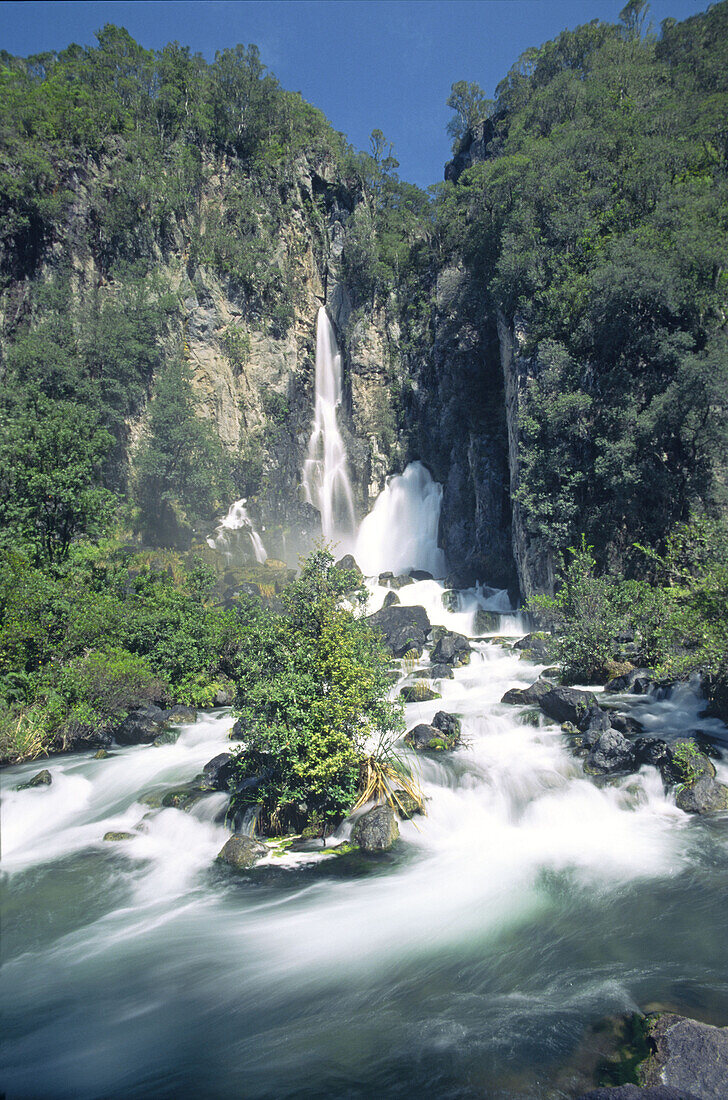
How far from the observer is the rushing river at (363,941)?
540cm


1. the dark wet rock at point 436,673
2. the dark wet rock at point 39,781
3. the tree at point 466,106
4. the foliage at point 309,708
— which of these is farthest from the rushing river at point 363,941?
the tree at point 466,106

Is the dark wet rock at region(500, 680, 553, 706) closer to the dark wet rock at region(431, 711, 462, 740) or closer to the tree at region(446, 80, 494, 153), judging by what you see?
the dark wet rock at region(431, 711, 462, 740)

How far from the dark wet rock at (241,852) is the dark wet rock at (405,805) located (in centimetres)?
242

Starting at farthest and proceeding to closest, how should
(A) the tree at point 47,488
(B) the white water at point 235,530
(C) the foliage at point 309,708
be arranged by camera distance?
(B) the white water at point 235,530 → (A) the tree at point 47,488 → (C) the foliage at point 309,708

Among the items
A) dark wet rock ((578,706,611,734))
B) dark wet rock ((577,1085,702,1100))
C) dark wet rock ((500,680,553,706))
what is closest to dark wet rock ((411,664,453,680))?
dark wet rock ((500,680,553,706))

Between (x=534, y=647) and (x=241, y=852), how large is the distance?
647 inches

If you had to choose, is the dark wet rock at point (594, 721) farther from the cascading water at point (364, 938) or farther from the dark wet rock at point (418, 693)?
the dark wet rock at point (418, 693)

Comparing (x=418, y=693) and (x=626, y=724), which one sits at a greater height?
(x=418, y=693)

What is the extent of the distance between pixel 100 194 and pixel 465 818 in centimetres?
4988

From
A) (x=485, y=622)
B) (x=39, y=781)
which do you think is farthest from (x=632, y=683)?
Result: (x=39, y=781)

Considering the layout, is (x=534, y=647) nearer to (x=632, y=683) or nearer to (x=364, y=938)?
(x=632, y=683)

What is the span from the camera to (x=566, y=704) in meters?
14.3

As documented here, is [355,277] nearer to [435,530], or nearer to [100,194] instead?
[100,194]

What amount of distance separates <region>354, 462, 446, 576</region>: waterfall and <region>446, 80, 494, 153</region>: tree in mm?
40653
